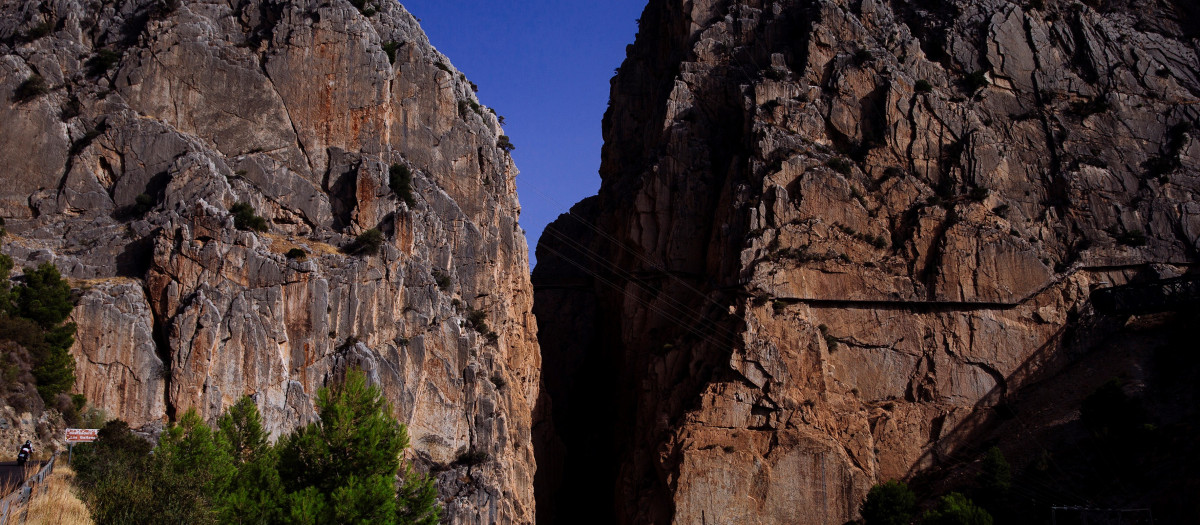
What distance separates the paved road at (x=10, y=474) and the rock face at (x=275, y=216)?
1047 centimetres

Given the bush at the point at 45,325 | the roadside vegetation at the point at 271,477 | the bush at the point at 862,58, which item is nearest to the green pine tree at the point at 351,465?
the roadside vegetation at the point at 271,477

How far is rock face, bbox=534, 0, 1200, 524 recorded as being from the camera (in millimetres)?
64938

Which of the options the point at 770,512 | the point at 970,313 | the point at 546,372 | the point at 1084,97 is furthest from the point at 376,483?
the point at 1084,97

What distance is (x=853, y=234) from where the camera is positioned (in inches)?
2731

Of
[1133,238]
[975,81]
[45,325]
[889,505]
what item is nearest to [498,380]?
[889,505]

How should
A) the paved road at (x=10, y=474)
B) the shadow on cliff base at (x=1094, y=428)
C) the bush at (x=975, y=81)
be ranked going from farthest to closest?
the bush at (x=975, y=81) → the shadow on cliff base at (x=1094, y=428) → the paved road at (x=10, y=474)

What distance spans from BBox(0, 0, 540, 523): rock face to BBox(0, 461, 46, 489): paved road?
10.5 metres

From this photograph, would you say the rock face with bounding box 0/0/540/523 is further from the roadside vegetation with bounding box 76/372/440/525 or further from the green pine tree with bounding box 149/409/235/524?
the green pine tree with bounding box 149/409/235/524

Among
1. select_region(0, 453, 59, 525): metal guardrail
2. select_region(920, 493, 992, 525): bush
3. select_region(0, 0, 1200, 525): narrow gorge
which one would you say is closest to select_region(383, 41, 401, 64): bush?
select_region(0, 0, 1200, 525): narrow gorge

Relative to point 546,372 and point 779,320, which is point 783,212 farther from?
point 546,372

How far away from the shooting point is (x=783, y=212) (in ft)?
227

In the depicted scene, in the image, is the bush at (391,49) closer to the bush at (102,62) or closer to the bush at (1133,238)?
the bush at (102,62)

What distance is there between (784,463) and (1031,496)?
Result: 1286 cm

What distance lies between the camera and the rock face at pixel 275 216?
5544cm
